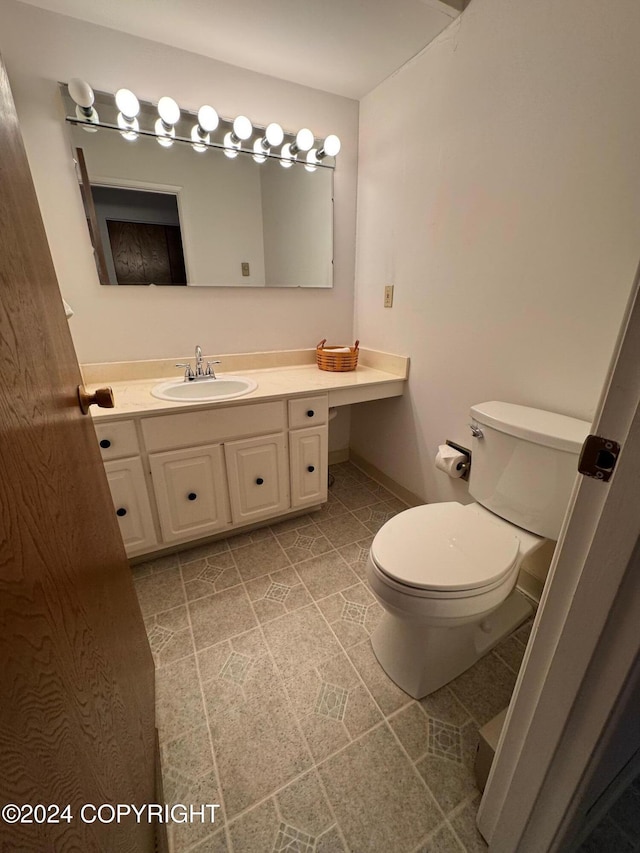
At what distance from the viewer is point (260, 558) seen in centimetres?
165

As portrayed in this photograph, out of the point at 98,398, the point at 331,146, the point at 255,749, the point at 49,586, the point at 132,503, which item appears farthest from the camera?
the point at 331,146

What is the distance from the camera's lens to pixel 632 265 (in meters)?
0.97

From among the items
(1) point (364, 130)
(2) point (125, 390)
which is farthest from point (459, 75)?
(2) point (125, 390)

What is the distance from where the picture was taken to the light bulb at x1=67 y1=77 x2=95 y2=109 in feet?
4.30

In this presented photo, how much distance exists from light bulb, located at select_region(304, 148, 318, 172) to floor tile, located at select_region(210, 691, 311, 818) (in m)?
2.34

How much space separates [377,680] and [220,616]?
623 mm

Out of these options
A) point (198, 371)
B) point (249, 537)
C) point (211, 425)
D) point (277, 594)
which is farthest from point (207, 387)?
point (277, 594)

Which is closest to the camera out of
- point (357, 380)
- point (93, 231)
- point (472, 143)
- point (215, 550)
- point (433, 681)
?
point (433, 681)

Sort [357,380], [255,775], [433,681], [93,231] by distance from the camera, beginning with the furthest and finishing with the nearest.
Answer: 1. [357,380]
2. [93,231]
3. [433,681]
4. [255,775]

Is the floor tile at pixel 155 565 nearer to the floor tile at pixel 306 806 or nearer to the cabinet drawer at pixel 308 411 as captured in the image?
the cabinet drawer at pixel 308 411

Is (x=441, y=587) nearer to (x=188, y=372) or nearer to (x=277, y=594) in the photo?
(x=277, y=594)

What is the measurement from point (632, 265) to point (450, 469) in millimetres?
916

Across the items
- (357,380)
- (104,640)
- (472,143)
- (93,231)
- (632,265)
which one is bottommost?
(104,640)

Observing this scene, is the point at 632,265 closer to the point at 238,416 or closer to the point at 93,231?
the point at 238,416
